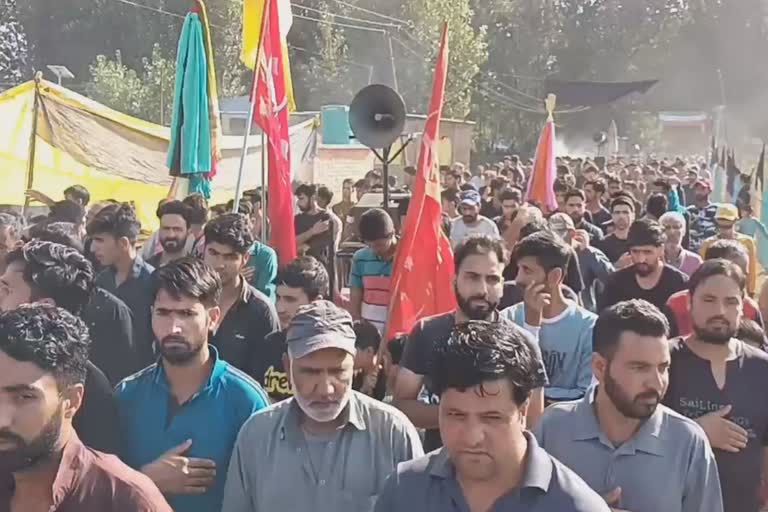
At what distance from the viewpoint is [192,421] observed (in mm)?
3781

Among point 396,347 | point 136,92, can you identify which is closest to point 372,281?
point 396,347

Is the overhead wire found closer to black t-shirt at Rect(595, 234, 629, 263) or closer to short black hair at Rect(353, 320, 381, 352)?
black t-shirt at Rect(595, 234, 629, 263)

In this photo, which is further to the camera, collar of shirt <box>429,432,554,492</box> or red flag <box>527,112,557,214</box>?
red flag <box>527,112,557,214</box>

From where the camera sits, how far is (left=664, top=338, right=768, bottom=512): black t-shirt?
419 cm

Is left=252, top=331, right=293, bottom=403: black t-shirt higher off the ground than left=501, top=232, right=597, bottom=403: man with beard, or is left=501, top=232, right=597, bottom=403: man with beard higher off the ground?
left=501, top=232, right=597, bottom=403: man with beard

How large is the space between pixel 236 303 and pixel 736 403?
235cm

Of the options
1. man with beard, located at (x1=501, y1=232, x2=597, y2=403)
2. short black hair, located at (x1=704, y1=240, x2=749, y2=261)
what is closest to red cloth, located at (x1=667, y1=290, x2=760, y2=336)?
short black hair, located at (x1=704, y1=240, x2=749, y2=261)

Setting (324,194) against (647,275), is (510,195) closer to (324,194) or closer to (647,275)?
(324,194)

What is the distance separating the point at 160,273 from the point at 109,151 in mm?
9000

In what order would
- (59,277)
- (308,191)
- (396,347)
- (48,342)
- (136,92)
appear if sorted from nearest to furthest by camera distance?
(48,342), (59,277), (396,347), (308,191), (136,92)

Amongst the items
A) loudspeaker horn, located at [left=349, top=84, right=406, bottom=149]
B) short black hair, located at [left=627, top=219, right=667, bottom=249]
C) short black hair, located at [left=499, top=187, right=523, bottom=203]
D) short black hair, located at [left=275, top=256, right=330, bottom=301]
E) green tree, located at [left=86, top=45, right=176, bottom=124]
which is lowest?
short black hair, located at [left=275, top=256, right=330, bottom=301]

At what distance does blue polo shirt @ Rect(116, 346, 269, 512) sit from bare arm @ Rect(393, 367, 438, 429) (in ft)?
2.79

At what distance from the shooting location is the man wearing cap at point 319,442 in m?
3.37

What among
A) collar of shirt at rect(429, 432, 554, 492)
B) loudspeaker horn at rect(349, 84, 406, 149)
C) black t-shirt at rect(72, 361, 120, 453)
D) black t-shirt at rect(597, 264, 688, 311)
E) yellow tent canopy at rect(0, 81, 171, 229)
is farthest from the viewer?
yellow tent canopy at rect(0, 81, 171, 229)
